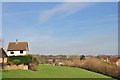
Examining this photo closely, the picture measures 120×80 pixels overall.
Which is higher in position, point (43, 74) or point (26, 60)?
point (26, 60)

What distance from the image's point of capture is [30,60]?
1449 inches

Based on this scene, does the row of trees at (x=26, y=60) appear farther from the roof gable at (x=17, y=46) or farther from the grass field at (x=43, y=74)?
the roof gable at (x=17, y=46)

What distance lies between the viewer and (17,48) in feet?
154

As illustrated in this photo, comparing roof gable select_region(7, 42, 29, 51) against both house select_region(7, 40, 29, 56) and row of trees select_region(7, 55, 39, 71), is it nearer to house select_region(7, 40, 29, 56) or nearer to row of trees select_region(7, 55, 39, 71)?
house select_region(7, 40, 29, 56)

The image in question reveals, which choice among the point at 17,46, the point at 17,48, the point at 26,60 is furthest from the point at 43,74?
the point at 17,46

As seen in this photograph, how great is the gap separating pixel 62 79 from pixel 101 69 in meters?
13.6

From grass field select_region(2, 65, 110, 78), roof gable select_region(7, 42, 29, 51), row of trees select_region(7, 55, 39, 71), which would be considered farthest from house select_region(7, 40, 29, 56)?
grass field select_region(2, 65, 110, 78)

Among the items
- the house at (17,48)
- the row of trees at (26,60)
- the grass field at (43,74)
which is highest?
the house at (17,48)

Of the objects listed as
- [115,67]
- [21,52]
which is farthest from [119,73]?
[21,52]

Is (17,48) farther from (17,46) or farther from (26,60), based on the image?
(26,60)

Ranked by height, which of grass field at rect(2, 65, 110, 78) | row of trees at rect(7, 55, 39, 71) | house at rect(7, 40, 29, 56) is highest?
house at rect(7, 40, 29, 56)

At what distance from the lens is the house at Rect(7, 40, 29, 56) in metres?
46.6

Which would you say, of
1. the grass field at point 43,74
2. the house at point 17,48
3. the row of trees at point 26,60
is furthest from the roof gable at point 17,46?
the grass field at point 43,74

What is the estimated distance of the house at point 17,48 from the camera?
46.6 metres
